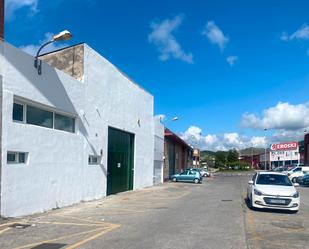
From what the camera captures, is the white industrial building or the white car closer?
the white industrial building

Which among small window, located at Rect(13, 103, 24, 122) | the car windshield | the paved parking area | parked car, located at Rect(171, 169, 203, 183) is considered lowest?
the paved parking area

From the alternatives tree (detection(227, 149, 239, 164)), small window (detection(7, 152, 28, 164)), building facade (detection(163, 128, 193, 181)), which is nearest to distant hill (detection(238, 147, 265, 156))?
tree (detection(227, 149, 239, 164))

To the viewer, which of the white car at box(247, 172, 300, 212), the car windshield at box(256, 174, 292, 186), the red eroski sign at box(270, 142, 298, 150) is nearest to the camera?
the white car at box(247, 172, 300, 212)

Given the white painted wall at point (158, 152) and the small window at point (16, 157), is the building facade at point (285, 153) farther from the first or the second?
the small window at point (16, 157)

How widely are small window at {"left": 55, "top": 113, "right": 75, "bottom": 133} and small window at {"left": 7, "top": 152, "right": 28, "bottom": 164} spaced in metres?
2.96

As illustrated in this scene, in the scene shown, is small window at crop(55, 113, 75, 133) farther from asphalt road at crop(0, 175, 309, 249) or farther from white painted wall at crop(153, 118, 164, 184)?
white painted wall at crop(153, 118, 164, 184)

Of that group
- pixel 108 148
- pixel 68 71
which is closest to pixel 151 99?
pixel 108 148

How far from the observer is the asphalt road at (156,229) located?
9766 mm

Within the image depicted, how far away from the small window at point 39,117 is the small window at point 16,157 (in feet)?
4.07

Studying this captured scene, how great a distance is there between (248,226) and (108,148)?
13024mm

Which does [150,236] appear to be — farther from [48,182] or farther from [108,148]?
[108,148]

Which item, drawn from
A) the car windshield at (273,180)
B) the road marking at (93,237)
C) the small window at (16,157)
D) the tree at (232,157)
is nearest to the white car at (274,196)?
the car windshield at (273,180)

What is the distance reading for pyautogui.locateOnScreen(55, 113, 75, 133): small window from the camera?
1766cm

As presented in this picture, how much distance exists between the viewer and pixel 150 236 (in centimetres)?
1059
